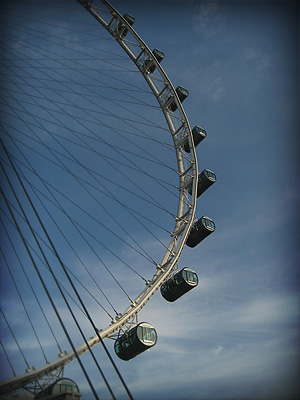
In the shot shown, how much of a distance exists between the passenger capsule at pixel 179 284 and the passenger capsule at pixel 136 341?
3.47 m

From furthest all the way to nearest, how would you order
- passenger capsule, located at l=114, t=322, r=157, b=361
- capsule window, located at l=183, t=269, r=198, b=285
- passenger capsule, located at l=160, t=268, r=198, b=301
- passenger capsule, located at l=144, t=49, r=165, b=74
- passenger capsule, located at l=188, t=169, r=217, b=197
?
passenger capsule, located at l=144, t=49, r=165, b=74 < passenger capsule, located at l=188, t=169, r=217, b=197 < capsule window, located at l=183, t=269, r=198, b=285 < passenger capsule, located at l=160, t=268, r=198, b=301 < passenger capsule, located at l=114, t=322, r=157, b=361

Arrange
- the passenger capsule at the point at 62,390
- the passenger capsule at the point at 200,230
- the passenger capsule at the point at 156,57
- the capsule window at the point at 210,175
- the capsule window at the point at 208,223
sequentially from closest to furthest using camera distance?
the passenger capsule at the point at 62,390 < the passenger capsule at the point at 200,230 < the capsule window at the point at 208,223 < the capsule window at the point at 210,175 < the passenger capsule at the point at 156,57

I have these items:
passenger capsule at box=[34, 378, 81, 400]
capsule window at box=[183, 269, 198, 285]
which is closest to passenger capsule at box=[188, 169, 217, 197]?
capsule window at box=[183, 269, 198, 285]

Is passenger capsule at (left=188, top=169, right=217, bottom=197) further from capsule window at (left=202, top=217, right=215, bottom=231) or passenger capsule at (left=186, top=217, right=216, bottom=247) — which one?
passenger capsule at (left=186, top=217, right=216, bottom=247)

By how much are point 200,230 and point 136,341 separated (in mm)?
9504

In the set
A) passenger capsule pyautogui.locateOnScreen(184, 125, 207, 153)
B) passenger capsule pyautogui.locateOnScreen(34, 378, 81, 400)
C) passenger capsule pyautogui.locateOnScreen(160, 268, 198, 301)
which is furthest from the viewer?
passenger capsule pyautogui.locateOnScreen(184, 125, 207, 153)

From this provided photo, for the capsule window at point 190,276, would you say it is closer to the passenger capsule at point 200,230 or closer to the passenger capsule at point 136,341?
the passenger capsule at point 200,230

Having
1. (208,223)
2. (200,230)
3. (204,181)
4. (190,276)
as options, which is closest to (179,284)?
(190,276)

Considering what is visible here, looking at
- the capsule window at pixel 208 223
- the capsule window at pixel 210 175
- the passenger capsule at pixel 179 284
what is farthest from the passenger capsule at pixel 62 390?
the capsule window at pixel 210 175

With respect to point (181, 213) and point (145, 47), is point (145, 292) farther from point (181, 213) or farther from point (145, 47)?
point (145, 47)

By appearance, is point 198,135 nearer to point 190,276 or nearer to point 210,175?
point 210,175

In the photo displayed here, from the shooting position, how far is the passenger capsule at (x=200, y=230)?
22.1 metres

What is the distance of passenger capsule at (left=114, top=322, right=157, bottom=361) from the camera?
51.6 feet

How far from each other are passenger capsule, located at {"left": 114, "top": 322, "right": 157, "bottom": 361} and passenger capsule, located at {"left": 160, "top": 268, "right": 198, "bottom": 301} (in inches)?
137
